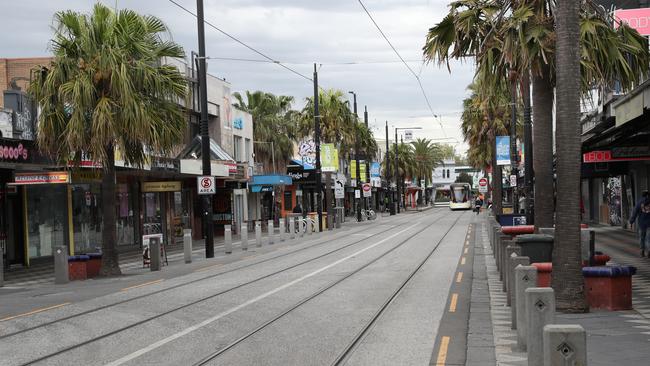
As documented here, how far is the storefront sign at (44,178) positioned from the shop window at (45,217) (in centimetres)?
539

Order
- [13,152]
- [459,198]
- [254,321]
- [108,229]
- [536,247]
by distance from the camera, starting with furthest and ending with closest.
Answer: [459,198] < [13,152] < [108,229] < [536,247] < [254,321]

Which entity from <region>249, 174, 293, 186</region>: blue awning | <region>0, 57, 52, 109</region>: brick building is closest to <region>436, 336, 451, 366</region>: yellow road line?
<region>0, 57, 52, 109</region>: brick building

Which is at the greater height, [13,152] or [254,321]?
[13,152]

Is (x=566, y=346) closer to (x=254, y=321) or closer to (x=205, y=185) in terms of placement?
(x=254, y=321)

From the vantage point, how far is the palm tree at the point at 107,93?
67.1 feet

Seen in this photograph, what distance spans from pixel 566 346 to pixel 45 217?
84.8 feet

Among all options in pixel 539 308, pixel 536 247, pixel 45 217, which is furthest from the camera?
pixel 45 217

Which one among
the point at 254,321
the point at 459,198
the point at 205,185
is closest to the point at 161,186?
the point at 205,185

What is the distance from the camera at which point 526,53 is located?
1524cm

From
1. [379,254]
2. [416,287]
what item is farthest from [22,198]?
[416,287]

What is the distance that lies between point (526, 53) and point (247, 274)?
380 inches

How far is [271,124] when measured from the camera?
220 ft

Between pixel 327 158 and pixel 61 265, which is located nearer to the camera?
pixel 61 265

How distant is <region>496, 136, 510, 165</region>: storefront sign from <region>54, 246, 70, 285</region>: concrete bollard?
2683 centimetres
